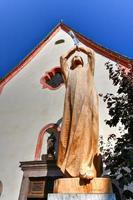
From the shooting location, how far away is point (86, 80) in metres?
4.57

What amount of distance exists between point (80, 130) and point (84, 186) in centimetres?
75

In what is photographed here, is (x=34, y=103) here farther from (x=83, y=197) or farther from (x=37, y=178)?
(x=83, y=197)

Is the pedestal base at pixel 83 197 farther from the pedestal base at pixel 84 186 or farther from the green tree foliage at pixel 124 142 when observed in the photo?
the green tree foliage at pixel 124 142

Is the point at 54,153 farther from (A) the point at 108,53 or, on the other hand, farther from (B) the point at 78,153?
(B) the point at 78,153

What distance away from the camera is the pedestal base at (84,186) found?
11.9 ft

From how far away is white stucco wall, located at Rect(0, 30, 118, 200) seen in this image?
10219 mm

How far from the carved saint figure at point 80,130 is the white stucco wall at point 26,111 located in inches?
214

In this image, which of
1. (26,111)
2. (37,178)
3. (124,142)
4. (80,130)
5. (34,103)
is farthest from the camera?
(34,103)

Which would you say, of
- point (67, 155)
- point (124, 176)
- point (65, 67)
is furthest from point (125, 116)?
point (67, 155)

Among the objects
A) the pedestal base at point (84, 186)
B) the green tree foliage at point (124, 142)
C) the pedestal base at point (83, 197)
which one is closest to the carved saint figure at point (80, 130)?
the pedestal base at point (84, 186)

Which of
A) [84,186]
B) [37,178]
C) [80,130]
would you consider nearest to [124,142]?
[80,130]

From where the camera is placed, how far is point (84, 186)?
3.68 meters

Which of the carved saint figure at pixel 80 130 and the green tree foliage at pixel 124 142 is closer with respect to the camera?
the carved saint figure at pixel 80 130

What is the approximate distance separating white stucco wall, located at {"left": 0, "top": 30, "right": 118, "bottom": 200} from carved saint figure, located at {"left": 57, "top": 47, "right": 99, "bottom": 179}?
543cm
